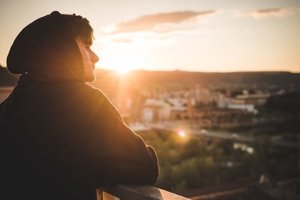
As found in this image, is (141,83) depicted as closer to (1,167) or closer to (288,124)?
(288,124)

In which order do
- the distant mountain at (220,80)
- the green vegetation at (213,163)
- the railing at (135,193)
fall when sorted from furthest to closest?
the distant mountain at (220,80)
the green vegetation at (213,163)
the railing at (135,193)

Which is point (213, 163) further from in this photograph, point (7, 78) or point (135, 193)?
point (135, 193)

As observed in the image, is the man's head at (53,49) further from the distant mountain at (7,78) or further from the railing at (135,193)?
the distant mountain at (7,78)

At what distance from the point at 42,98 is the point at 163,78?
5989 centimetres

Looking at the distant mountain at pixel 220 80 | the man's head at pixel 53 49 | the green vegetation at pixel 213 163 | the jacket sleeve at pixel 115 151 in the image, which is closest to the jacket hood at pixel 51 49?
the man's head at pixel 53 49

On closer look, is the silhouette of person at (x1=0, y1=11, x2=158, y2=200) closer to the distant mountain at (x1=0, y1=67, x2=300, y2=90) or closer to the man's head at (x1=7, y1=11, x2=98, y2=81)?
the man's head at (x1=7, y1=11, x2=98, y2=81)

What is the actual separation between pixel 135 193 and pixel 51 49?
0.41m

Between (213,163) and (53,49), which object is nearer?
(53,49)

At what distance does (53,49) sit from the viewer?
988 millimetres

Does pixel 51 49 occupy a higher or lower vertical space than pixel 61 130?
higher

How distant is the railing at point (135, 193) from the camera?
79 centimetres

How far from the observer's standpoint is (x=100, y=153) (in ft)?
3.09

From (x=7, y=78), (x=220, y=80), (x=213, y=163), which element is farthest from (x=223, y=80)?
(x=7, y=78)

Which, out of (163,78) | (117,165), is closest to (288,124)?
(163,78)
